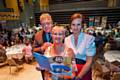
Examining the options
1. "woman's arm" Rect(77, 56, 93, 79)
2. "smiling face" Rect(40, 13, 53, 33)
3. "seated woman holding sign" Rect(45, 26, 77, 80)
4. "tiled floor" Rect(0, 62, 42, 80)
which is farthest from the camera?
"tiled floor" Rect(0, 62, 42, 80)

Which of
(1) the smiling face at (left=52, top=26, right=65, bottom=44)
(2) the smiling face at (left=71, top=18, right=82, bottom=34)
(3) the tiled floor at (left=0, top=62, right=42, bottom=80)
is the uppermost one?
(2) the smiling face at (left=71, top=18, right=82, bottom=34)

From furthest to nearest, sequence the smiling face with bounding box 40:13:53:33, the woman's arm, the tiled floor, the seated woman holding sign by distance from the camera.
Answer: the tiled floor, the smiling face with bounding box 40:13:53:33, the woman's arm, the seated woman holding sign

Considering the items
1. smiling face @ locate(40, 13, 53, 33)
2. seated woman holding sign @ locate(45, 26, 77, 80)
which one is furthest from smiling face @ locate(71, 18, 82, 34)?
smiling face @ locate(40, 13, 53, 33)

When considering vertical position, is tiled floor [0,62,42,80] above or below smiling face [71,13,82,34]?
below

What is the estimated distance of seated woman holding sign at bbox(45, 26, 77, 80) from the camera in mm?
1498

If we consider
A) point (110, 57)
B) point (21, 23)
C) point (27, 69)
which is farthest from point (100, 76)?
point (21, 23)

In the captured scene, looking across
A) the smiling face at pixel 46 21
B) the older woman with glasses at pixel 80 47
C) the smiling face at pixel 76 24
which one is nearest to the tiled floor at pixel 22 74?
the smiling face at pixel 46 21

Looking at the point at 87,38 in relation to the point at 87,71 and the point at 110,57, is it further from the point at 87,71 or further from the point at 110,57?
the point at 110,57

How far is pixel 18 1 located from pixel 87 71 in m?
8.63

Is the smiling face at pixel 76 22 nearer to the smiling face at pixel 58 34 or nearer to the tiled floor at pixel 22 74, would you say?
the smiling face at pixel 58 34

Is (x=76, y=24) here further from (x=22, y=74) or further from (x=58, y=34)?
(x=22, y=74)

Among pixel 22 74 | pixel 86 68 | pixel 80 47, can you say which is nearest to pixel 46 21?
pixel 80 47

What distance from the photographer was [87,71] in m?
1.66

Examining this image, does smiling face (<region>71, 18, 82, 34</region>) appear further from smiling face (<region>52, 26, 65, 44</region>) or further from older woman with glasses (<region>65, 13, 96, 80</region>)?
smiling face (<region>52, 26, 65, 44</region>)
